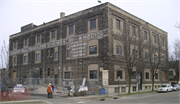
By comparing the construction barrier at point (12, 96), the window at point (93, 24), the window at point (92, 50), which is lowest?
the construction barrier at point (12, 96)

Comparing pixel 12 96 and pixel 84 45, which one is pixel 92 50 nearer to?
pixel 84 45

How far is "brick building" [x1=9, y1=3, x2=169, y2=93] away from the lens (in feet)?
97.6

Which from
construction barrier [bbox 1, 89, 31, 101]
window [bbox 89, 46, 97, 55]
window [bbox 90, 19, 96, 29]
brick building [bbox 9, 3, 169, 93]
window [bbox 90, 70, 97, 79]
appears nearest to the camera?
construction barrier [bbox 1, 89, 31, 101]

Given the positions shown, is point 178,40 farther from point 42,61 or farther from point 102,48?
point 42,61

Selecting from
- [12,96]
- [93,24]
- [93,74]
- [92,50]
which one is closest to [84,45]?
[92,50]

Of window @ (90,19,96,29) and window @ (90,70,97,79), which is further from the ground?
window @ (90,19,96,29)

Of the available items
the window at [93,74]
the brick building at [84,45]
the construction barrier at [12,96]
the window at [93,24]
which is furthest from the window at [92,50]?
the construction barrier at [12,96]

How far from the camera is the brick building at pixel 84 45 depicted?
29.8 meters

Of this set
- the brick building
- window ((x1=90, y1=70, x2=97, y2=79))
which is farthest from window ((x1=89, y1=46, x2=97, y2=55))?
window ((x1=90, y1=70, x2=97, y2=79))

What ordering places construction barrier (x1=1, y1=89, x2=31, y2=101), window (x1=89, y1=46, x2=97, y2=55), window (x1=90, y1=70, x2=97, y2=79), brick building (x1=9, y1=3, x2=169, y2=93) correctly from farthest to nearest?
window (x1=89, y1=46, x2=97, y2=55)
window (x1=90, y1=70, x2=97, y2=79)
brick building (x1=9, y1=3, x2=169, y2=93)
construction barrier (x1=1, y1=89, x2=31, y2=101)

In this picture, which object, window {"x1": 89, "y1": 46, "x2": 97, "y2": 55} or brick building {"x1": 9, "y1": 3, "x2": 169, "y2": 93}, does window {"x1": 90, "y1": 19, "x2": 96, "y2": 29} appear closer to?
brick building {"x1": 9, "y1": 3, "x2": 169, "y2": 93}

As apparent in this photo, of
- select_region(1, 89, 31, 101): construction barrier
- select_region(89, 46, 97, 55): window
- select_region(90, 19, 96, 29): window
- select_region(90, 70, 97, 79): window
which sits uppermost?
select_region(90, 19, 96, 29): window

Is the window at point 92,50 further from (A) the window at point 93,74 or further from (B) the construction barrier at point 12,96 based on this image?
(B) the construction barrier at point 12,96

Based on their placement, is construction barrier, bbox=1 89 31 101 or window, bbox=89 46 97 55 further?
window, bbox=89 46 97 55
